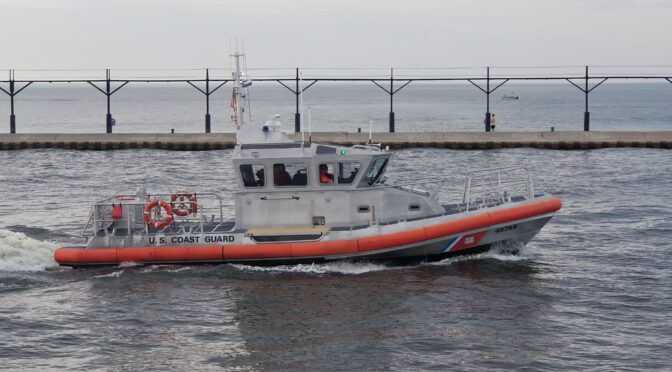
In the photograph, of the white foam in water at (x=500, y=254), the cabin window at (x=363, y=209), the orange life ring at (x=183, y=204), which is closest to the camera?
the cabin window at (x=363, y=209)

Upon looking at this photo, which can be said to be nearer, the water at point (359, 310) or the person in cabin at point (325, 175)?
the water at point (359, 310)

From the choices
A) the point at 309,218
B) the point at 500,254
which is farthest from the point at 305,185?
the point at 500,254

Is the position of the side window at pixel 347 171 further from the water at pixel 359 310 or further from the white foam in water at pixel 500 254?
the white foam in water at pixel 500 254

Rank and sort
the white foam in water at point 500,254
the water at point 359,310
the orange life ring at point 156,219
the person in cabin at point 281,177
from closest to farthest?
the water at point 359,310
the person in cabin at point 281,177
the orange life ring at point 156,219
the white foam in water at point 500,254

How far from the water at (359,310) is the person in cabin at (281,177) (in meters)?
1.88

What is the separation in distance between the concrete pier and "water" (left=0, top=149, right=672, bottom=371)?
20787 millimetres

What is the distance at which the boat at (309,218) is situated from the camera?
871 inches

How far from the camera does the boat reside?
22125 mm

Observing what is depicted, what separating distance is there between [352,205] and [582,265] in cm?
551

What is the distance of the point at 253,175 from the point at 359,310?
4.29 meters

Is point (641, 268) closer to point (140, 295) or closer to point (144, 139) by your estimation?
point (140, 295)

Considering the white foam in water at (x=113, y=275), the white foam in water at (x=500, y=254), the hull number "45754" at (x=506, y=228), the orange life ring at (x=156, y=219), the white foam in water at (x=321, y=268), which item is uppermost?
the orange life ring at (x=156, y=219)

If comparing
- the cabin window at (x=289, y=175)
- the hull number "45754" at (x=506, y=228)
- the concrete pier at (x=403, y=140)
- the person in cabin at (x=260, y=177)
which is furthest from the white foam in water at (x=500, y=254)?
the concrete pier at (x=403, y=140)

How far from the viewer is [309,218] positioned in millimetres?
22438
